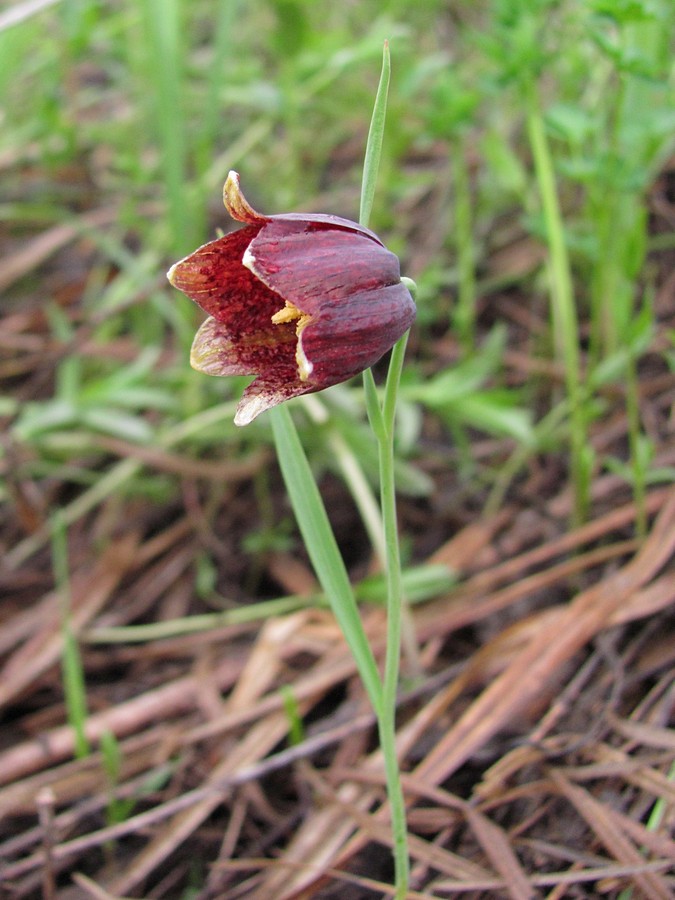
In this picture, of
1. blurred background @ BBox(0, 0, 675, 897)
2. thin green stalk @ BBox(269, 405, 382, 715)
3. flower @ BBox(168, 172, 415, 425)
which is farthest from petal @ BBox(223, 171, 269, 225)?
blurred background @ BBox(0, 0, 675, 897)

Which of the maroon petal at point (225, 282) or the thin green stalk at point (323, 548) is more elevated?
the maroon petal at point (225, 282)

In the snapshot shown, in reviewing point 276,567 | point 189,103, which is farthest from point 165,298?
point 189,103

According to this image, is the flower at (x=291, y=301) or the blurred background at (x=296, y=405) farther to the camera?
the blurred background at (x=296, y=405)

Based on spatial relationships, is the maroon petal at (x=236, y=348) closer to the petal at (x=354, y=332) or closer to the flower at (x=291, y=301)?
the flower at (x=291, y=301)

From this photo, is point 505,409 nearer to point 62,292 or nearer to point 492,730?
point 492,730

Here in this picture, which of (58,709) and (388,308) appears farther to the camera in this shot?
(58,709)

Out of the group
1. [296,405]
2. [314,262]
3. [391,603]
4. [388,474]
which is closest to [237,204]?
[314,262]

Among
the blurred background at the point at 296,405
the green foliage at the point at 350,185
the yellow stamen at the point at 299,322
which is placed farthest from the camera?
the green foliage at the point at 350,185

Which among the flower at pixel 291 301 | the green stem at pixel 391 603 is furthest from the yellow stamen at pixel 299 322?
the green stem at pixel 391 603
